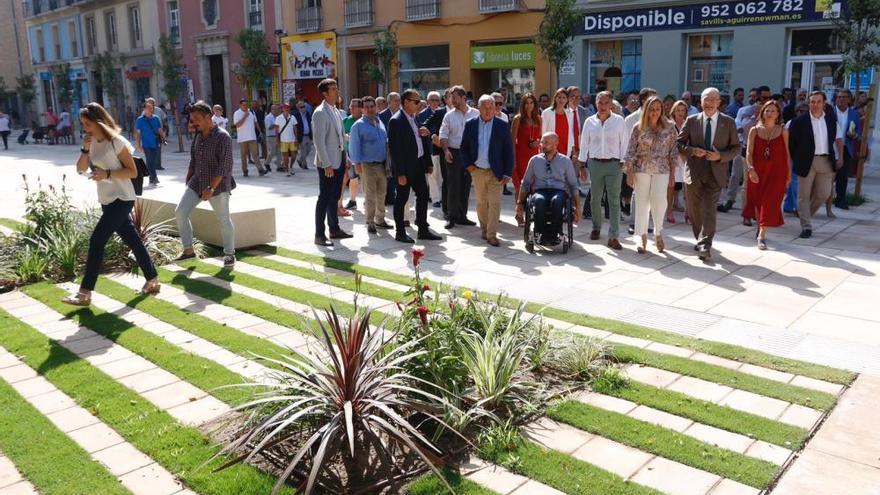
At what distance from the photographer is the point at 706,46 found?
18609 millimetres

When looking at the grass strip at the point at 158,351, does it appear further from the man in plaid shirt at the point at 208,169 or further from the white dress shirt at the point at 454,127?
the white dress shirt at the point at 454,127

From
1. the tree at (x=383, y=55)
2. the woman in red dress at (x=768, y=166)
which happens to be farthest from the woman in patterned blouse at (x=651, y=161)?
the tree at (x=383, y=55)

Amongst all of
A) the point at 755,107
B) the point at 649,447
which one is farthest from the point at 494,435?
the point at 755,107

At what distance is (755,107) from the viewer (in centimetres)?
1247

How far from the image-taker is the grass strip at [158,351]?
4.74 m

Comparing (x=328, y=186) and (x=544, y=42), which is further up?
(x=544, y=42)

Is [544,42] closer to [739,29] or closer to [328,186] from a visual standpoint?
[739,29]

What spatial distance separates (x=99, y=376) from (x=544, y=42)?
15683 millimetres

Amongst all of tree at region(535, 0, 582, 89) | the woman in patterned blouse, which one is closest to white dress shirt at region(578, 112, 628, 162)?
the woman in patterned blouse

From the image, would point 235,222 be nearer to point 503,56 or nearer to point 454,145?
point 454,145

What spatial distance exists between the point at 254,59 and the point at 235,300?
25.1 meters

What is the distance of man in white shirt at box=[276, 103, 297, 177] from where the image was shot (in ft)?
56.5

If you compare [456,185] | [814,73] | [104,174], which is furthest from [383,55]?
[104,174]

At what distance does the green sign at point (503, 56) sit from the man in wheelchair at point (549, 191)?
557 inches
